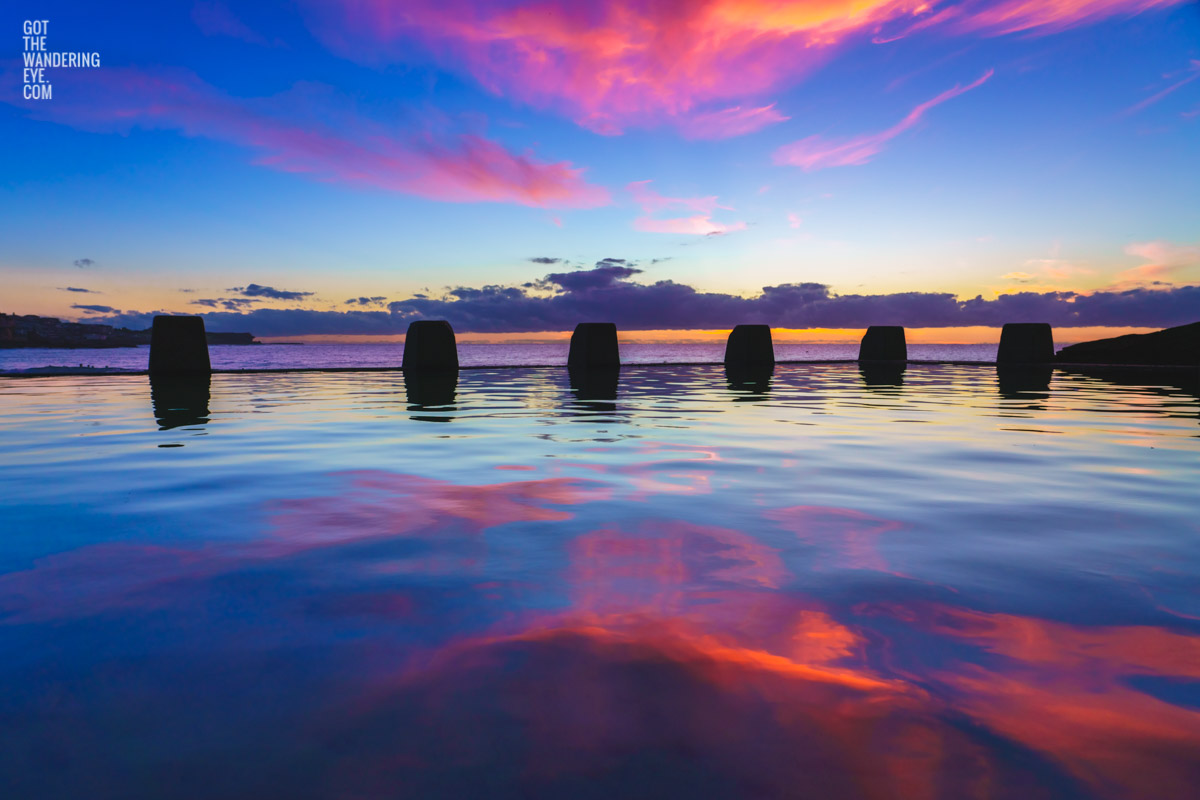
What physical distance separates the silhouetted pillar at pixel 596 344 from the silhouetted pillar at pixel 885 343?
1376cm

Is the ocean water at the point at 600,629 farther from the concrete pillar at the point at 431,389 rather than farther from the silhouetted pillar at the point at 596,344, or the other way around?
the silhouetted pillar at the point at 596,344

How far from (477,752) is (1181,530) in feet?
13.3

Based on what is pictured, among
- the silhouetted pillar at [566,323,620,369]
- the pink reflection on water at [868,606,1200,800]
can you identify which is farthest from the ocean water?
the silhouetted pillar at [566,323,620,369]

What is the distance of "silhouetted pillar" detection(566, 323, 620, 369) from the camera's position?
22297 mm

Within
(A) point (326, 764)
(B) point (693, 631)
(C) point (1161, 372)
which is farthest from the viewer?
(C) point (1161, 372)

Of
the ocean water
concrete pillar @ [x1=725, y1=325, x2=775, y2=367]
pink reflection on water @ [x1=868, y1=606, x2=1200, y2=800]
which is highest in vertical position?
concrete pillar @ [x1=725, y1=325, x2=775, y2=367]

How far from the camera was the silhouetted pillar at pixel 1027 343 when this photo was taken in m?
25.5

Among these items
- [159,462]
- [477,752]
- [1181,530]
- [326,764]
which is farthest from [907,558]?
[159,462]

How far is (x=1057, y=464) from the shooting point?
5406 mm

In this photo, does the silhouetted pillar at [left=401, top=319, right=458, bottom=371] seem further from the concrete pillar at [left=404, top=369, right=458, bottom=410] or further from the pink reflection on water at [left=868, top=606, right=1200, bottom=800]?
the pink reflection on water at [left=868, top=606, right=1200, bottom=800]

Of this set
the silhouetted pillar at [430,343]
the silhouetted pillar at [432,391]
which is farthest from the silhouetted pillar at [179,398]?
the silhouetted pillar at [430,343]

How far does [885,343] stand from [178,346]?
28185 millimetres

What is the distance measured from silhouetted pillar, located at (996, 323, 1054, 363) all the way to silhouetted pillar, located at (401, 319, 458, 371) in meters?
22.4

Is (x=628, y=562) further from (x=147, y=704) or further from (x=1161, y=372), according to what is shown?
(x=1161, y=372)
